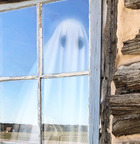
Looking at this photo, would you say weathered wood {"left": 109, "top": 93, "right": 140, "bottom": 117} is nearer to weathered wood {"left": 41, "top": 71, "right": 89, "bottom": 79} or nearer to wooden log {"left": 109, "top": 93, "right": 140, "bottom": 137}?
wooden log {"left": 109, "top": 93, "right": 140, "bottom": 137}

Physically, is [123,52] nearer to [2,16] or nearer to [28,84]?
[28,84]

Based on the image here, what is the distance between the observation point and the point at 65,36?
1.26 m

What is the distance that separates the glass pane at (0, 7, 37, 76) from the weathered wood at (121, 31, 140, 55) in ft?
1.69

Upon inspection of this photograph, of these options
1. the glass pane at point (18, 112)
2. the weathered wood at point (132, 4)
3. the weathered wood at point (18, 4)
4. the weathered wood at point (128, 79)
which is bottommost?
the glass pane at point (18, 112)

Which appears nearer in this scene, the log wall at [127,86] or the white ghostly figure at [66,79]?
the log wall at [127,86]

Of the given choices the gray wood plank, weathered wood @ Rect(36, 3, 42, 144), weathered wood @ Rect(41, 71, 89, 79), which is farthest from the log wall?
weathered wood @ Rect(36, 3, 42, 144)

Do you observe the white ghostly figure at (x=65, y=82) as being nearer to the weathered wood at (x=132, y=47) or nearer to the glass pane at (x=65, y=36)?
the glass pane at (x=65, y=36)

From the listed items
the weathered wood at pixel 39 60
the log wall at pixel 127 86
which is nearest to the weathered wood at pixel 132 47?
the log wall at pixel 127 86

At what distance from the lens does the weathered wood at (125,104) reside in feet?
3.03

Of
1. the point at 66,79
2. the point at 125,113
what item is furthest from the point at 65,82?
the point at 125,113

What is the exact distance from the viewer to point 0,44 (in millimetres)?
1454

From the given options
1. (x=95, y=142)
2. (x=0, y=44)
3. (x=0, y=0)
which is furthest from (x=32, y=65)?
(x=95, y=142)

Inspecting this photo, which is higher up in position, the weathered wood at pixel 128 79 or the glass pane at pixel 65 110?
the weathered wood at pixel 128 79

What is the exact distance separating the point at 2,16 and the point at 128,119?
884 mm
